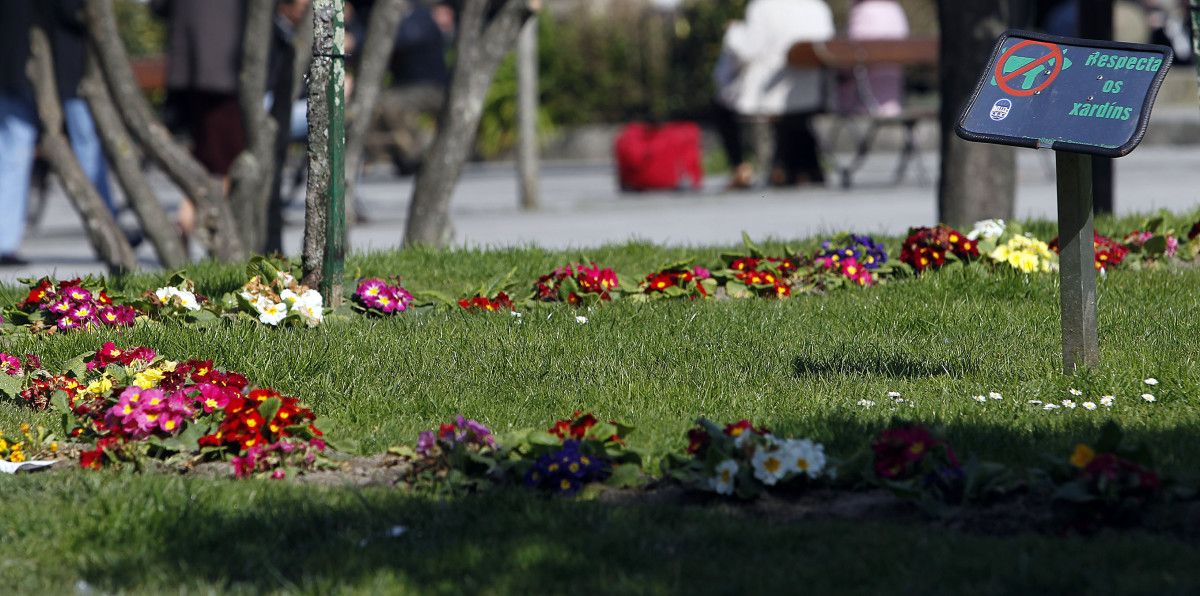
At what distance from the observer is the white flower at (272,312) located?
234 inches

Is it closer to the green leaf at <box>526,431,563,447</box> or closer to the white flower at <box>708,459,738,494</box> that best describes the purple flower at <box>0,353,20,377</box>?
the green leaf at <box>526,431,563,447</box>

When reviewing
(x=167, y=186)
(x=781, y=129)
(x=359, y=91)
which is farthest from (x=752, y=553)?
(x=167, y=186)

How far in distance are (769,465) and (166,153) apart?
5.10m

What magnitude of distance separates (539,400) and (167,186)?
16.1 metres

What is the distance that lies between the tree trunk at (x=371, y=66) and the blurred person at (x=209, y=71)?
188 cm

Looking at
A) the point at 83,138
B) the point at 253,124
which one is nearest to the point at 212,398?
the point at 253,124

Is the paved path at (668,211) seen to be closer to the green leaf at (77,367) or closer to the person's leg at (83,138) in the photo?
the person's leg at (83,138)

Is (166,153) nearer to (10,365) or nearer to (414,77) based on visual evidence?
(10,365)

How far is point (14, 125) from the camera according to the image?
9.85 m

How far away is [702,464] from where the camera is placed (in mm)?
4125

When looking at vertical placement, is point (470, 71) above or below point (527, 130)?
above

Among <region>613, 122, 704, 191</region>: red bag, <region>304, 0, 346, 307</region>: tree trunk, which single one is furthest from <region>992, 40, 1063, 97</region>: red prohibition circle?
<region>613, 122, 704, 191</region>: red bag

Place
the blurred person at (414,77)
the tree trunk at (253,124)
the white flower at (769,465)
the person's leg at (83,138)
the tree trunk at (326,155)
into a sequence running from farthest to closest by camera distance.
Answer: the blurred person at (414,77) < the person's leg at (83,138) < the tree trunk at (253,124) < the tree trunk at (326,155) < the white flower at (769,465)

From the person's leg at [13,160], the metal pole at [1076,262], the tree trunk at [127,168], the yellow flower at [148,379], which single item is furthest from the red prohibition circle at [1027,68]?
the person's leg at [13,160]
